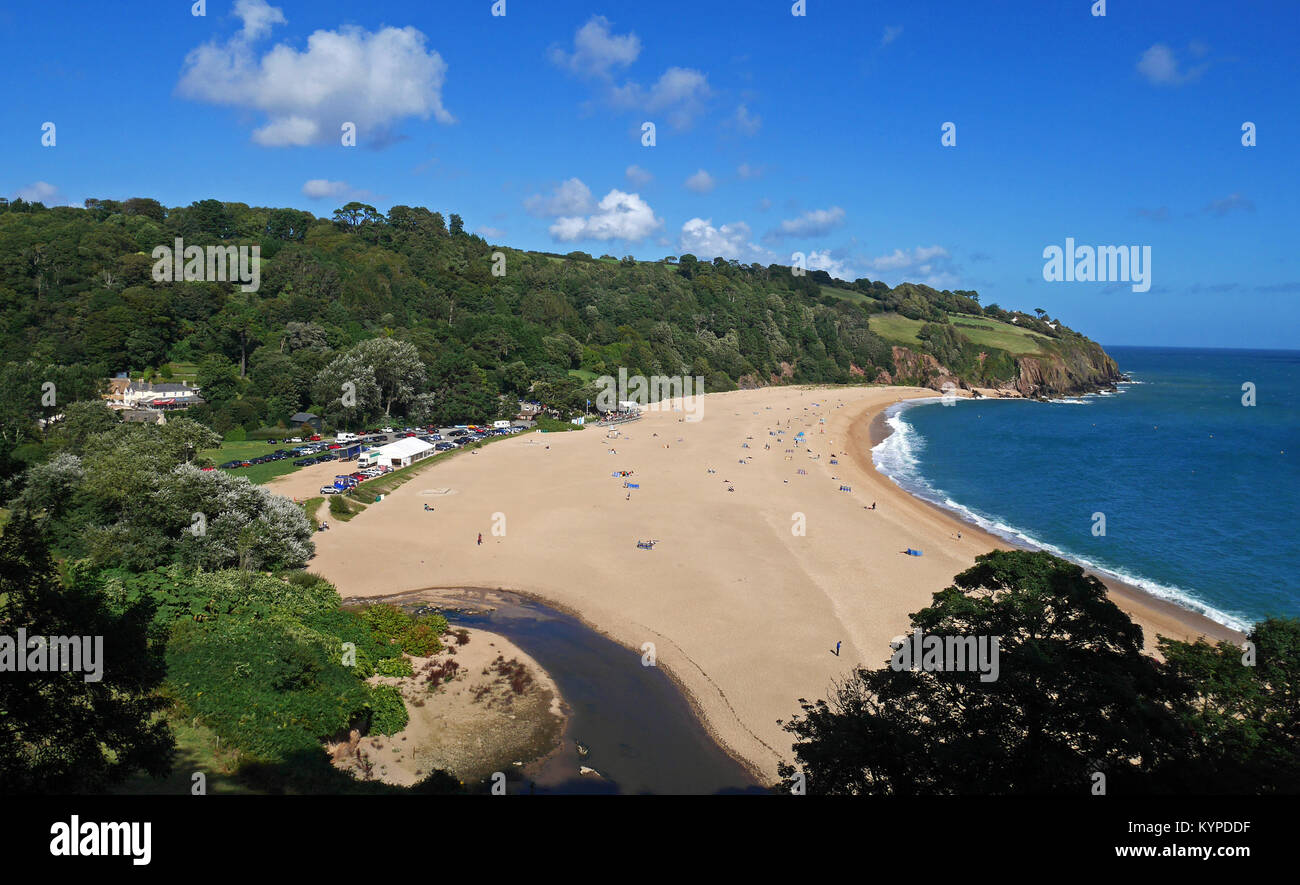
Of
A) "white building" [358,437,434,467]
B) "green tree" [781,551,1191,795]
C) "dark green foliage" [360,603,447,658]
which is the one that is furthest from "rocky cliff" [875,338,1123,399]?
"green tree" [781,551,1191,795]

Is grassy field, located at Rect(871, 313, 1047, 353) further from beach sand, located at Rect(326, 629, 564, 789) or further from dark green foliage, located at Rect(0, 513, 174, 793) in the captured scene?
dark green foliage, located at Rect(0, 513, 174, 793)

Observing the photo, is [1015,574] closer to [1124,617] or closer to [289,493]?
[1124,617]

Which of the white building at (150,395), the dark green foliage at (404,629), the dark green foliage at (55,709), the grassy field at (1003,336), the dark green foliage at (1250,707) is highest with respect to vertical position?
Answer: the grassy field at (1003,336)

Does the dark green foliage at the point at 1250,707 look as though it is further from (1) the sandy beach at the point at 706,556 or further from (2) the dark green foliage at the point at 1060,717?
(1) the sandy beach at the point at 706,556

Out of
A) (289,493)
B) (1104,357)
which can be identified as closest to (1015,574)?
(289,493)

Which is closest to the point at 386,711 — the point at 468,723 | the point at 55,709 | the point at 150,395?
the point at 468,723

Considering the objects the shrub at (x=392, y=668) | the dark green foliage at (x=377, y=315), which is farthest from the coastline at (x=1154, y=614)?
the dark green foliage at (x=377, y=315)
